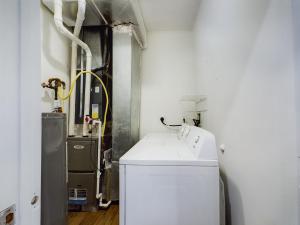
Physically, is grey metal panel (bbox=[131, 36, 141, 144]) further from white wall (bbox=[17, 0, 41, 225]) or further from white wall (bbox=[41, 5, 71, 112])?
white wall (bbox=[17, 0, 41, 225])

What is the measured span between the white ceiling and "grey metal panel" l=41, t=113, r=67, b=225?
179 cm

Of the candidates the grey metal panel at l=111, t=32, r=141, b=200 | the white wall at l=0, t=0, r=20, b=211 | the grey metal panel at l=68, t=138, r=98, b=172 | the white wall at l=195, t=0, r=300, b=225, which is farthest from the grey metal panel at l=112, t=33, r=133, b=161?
the white wall at l=0, t=0, r=20, b=211

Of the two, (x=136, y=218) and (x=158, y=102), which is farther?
(x=158, y=102)

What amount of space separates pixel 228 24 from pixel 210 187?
1.14m

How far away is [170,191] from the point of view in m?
1.28

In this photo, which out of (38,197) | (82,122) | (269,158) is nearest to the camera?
(38,197)

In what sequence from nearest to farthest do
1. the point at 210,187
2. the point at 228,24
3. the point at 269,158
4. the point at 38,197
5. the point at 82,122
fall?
the point at 38,197 → the point at 269,158 → the point at 210,187 → the point at 228,24 → the point at 82,122

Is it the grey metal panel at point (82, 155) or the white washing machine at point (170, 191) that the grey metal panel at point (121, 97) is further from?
the white washing machine at point (170, 191)

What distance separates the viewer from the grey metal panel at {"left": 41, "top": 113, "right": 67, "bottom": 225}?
1729 mm

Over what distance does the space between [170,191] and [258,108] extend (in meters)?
0.70

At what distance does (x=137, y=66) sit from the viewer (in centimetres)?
314

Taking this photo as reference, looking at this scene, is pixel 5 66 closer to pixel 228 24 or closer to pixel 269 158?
pixel 269 158

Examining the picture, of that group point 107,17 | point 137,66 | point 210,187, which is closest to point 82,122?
point 137,66

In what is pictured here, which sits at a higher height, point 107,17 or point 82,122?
point 107,17
